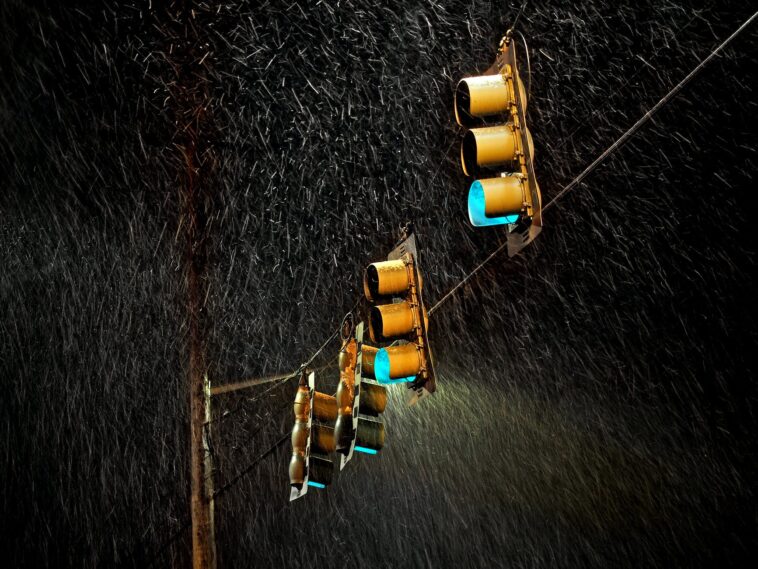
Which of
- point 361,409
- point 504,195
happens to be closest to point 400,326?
point 361,409

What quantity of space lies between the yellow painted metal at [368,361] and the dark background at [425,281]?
369 millimetres

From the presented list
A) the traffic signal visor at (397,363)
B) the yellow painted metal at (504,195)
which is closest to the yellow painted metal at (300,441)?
the traffic signal visor at (397,363)

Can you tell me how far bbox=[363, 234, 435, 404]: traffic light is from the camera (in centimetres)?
390

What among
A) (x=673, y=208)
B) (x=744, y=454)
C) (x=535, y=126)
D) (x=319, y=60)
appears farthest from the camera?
(x=319, y=60)

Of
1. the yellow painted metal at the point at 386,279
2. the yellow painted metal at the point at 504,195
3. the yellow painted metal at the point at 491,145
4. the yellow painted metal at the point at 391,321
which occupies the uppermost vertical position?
the yellow painted metal at the point at 491,145

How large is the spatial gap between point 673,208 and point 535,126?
1.04 metres

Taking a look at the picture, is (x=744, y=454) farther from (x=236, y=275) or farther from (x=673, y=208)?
(x=236, y=275)

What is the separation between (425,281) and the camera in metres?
4.49

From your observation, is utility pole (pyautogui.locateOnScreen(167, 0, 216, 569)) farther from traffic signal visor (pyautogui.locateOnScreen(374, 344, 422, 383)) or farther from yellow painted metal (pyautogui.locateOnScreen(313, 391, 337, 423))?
traffic signal visor (pyautogui.locateOnScreen(374, 344, 422, 383))

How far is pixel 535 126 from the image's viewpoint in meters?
3.42

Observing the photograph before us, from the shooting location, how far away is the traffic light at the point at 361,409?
414 cm

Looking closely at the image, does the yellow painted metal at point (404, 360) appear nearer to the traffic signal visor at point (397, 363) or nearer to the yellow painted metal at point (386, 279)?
the traffic signal visor at point (397, 363)

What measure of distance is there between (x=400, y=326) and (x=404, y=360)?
170 millimetres

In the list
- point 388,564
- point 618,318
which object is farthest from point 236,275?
point 618,318
